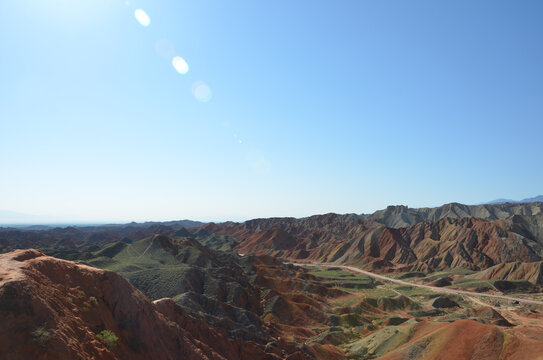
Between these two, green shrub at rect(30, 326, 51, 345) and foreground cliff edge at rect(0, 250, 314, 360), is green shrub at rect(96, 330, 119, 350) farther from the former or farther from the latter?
green shrub at rect(30, 326, 51, 345)

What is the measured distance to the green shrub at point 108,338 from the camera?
18283mm

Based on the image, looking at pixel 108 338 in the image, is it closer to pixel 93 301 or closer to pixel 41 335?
pixel 93 301

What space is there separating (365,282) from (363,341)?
190 ft

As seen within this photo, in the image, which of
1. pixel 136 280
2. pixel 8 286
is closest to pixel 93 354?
pixel 8 286

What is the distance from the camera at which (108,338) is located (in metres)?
18.5

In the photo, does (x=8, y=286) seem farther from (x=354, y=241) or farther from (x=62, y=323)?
(x=354, y=241)

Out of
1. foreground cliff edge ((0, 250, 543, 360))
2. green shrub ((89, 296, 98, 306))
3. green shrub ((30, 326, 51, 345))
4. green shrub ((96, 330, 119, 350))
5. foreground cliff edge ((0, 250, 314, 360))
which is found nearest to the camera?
green shrub ((30, 326, 51, 345))

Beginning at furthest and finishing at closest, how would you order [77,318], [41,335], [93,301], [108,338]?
[93,301], [108,338], [77,318], [41,335]

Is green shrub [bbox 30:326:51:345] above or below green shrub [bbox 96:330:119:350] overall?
above

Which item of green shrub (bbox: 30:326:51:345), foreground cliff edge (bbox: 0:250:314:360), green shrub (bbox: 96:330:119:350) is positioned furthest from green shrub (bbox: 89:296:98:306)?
green shrub (bbox: 30:326:51:345)

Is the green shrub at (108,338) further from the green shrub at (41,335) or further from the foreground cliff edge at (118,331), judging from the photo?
the green shrub at (41,335)

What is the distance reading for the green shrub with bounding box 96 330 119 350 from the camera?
18283 mm

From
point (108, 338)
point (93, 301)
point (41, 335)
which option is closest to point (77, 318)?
point (108, 338)

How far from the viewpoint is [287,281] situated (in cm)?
8588
